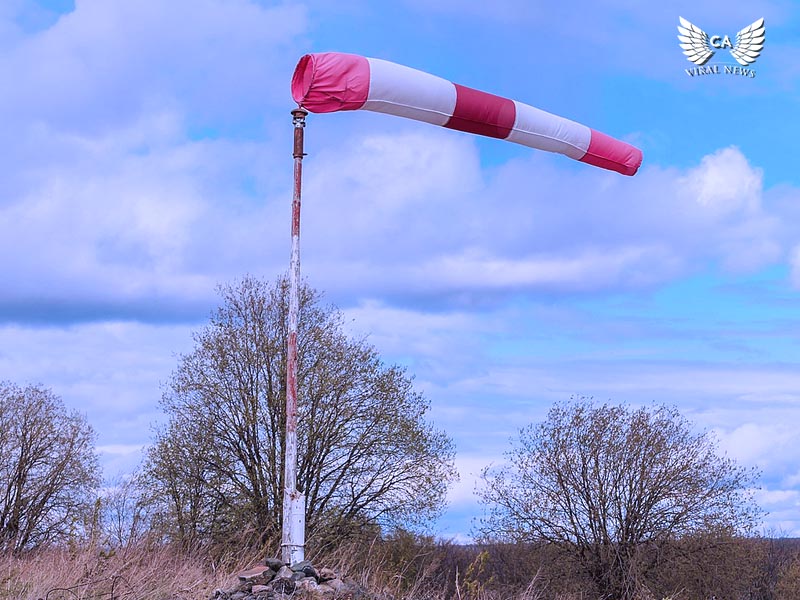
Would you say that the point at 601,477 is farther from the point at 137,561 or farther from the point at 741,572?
the point at 137,561

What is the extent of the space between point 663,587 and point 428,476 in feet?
23.6

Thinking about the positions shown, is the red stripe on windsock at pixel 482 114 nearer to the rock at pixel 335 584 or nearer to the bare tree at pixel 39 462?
the rock at pixel 335 584

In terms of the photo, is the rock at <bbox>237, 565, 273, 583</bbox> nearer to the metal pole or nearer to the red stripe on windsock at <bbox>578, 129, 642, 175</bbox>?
the metal pole

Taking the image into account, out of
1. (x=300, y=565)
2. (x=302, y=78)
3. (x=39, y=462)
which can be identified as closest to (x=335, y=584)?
(x=300, y=565)

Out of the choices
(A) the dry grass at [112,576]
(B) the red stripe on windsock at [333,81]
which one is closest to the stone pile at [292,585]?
(A) the dry grass at [112,576]

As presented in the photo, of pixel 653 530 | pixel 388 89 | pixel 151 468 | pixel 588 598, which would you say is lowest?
pixel 588 598

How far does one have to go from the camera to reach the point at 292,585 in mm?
9891

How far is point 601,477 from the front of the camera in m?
27.2

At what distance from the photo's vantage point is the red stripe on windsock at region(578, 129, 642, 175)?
531 inches

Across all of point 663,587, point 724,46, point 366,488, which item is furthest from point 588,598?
point 724,46

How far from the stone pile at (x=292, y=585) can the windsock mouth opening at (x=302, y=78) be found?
5.31m

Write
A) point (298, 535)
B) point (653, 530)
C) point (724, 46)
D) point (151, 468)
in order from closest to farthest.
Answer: point (298, 535)
point (724, 46)
point (151, 468)
point (653, 530)

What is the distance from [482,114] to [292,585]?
5.97 metres

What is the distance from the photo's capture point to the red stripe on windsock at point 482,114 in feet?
38.0
